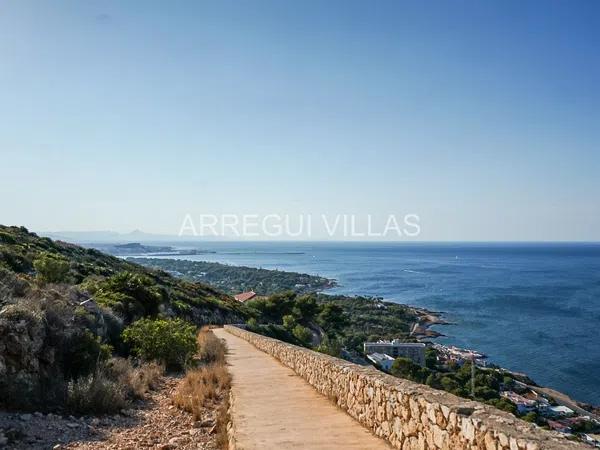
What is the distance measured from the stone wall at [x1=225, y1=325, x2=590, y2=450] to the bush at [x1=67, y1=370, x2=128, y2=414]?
3737 mm

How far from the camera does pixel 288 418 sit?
8.02m

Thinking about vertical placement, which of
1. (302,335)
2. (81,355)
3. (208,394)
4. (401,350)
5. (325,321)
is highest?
(81,355)

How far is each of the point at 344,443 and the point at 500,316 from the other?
73001mm

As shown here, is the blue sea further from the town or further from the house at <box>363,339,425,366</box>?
the house at <box>363,339,425,366</box>

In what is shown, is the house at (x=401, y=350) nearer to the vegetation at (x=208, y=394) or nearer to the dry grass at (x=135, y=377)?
the vegetation at (x=208, y=394)

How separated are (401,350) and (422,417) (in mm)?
49018

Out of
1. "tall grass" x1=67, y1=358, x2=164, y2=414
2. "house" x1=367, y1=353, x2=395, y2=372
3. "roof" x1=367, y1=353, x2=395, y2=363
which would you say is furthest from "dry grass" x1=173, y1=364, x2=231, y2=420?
"roof" x1=367, y1=353, x2=395, y2=363

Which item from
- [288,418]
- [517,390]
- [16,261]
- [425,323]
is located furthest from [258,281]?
[288,418]

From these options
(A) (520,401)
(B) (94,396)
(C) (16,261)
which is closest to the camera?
(B) (94,396)

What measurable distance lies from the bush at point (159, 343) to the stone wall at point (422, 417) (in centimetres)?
633

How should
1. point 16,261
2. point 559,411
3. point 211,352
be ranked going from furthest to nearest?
point 559,411
point 16,261
point 211,352

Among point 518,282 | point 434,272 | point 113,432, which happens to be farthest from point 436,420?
point 434,272

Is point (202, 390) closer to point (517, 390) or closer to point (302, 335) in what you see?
point (302, 335)

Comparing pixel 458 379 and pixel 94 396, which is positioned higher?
pixel 94 396
